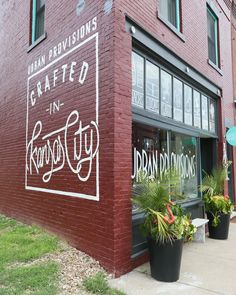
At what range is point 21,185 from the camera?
8102 mm

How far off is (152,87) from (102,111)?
168 cm

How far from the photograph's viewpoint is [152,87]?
6531 millimetres

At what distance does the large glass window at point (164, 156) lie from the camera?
19.4 ft

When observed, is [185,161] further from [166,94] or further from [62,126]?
[62,126]

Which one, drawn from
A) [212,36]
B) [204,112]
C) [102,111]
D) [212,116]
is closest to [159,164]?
[102,111]

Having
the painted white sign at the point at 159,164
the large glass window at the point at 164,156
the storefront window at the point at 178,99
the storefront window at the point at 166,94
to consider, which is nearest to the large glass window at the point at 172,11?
the storefront window at the point at 178,99

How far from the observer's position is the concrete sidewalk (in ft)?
14.4

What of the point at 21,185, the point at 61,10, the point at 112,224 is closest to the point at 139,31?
the point at 61,10

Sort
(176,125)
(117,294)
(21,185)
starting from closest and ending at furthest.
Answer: (117,294), (176,125), (21,185)

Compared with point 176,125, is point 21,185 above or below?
below

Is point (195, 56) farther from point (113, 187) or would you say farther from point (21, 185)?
point (21, 185)

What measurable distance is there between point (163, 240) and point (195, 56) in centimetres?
531

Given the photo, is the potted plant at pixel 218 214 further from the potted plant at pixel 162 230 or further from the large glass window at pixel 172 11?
the large glass window at pixel 172 11

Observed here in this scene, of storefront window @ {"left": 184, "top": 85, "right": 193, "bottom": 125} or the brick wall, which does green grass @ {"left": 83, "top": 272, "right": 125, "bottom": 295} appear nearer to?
the brick wall
